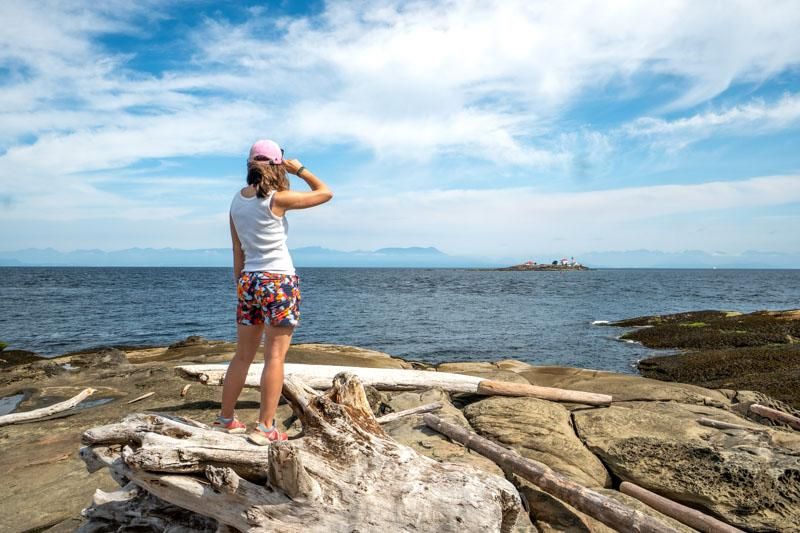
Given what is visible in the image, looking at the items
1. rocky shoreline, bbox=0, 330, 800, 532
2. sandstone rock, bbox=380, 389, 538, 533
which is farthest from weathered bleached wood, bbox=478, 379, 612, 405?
sandstone rock, bbox=380, 389, 538, 533

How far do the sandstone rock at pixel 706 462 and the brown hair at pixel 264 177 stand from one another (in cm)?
513

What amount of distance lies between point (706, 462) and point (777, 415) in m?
3.72

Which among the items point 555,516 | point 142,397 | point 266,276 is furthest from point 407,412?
point 142,397

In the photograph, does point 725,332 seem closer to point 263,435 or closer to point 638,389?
point 638,389

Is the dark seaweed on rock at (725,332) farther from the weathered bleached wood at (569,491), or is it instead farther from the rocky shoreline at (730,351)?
the weathered bleached wood at (569,491)

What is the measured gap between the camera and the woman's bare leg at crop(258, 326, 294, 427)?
4.10 meters

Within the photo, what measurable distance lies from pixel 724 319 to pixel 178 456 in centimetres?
3243

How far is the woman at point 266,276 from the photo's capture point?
13.5 ft

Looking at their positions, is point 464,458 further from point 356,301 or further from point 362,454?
point 356,301

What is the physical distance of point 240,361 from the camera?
434 cm

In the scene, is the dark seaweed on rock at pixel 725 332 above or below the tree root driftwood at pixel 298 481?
below

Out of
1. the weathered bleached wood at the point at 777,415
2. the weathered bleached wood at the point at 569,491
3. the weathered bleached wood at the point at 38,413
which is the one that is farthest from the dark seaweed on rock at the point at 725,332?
the weathered bleached wood at the point at 38,413

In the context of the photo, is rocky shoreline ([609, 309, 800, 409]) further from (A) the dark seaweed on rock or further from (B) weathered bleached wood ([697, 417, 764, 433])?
(B) weathered bleached wood ([697, 417, 764, 433])

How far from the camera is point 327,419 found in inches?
142
